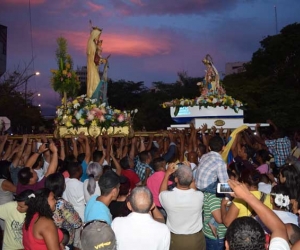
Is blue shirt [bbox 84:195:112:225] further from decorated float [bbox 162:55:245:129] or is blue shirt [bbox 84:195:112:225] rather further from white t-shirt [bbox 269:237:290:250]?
decorated float [bbox 162:55:245:129]

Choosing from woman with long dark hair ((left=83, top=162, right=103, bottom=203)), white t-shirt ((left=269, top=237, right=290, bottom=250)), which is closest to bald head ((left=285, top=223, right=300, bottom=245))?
white t-shirt ((left=269, top=237, right=290, bottom=250))

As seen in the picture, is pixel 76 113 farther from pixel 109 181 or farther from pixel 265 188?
pixel 109 181

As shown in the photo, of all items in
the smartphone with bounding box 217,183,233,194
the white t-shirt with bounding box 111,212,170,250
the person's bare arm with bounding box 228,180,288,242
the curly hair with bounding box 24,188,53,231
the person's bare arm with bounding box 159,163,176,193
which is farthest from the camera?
the person's bare arm with bounding box 159,163,176,193

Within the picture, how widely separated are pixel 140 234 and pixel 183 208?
125cm

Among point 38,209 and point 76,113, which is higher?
point 76,113

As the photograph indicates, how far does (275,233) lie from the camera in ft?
11.0

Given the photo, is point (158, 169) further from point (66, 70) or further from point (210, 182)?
point (66, 70)

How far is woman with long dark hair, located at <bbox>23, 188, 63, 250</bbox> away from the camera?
4320 millimetres

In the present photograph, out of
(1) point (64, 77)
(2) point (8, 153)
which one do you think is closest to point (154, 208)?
(2) point (8, 153)

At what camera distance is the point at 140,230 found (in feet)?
13.6

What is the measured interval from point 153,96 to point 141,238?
43.0 m

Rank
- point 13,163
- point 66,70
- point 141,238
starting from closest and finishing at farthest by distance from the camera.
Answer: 1. point 141,238
2. point 13,163
3. point 66,70

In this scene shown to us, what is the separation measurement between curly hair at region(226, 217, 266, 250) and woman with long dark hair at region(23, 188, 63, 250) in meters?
1.94

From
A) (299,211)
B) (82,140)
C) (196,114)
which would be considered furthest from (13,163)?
(196,114)
